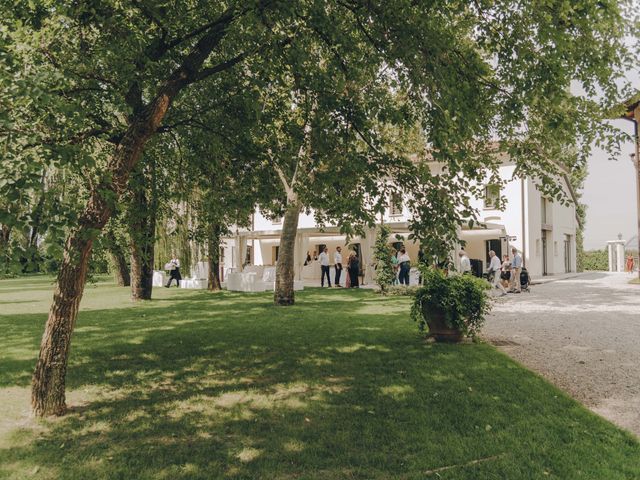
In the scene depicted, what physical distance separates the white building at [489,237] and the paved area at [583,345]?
8645 millimetres

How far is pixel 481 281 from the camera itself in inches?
322

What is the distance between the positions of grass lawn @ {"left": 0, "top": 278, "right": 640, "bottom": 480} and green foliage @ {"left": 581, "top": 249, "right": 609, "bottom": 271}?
136 ft

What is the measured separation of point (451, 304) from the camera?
26.3 feet

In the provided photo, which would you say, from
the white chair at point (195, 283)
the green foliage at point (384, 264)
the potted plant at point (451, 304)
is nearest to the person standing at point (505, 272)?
the green foliage at point (384, 264)

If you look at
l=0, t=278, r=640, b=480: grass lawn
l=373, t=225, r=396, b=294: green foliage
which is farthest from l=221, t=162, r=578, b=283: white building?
l=0, t=278, r=640, b=480: grass lawn

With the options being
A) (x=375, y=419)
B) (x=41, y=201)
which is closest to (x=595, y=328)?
(x=375, y=419)

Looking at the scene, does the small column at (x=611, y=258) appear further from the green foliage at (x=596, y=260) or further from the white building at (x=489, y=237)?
the white building at (x=489, y=237)

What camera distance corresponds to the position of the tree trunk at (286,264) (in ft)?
47.5

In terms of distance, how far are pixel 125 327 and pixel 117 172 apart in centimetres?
652

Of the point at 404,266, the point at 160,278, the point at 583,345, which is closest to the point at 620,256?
the point at 404,266

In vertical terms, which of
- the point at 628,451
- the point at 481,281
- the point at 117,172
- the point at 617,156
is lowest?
the point at 628,451

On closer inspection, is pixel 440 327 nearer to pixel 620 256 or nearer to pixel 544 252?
pixel 544 252

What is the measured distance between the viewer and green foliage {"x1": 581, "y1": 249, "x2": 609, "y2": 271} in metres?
43.5

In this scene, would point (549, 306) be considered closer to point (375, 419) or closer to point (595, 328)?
point (595, 328)
